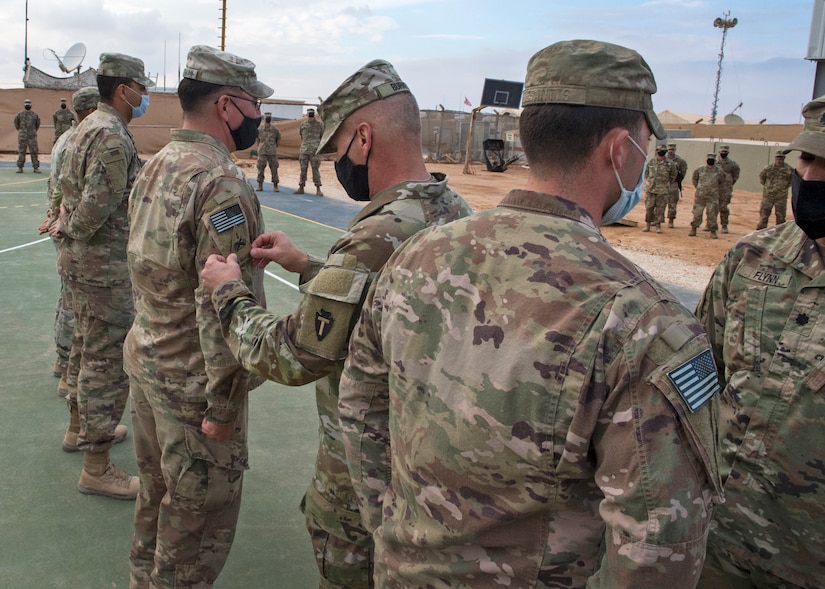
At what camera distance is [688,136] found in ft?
95.8

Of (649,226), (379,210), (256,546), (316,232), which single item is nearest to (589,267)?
(379,210)

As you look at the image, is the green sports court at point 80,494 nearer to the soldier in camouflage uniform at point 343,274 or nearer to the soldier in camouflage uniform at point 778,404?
the soldier in camouflage uniform at point 343,274

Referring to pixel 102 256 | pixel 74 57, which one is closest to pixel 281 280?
pixel 102 256

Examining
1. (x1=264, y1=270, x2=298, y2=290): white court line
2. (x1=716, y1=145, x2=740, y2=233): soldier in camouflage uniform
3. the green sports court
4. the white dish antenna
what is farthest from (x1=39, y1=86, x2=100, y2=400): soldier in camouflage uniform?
the white dish antenna

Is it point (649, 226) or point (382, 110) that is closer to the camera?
point (382, 110)

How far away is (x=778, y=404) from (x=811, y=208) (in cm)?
52

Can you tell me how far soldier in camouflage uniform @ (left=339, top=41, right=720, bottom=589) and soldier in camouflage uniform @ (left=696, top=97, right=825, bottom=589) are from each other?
76cm

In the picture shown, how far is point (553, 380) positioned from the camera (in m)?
1.10

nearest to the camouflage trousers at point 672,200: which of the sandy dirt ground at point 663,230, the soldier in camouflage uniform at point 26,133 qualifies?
the sandy dirt ground at point 663,230

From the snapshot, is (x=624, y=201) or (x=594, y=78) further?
(x=624, y=201)

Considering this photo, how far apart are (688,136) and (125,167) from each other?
29.4 metres

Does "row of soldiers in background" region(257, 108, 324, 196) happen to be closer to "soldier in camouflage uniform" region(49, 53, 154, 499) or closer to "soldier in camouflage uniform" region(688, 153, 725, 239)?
"soldier in camouflage uniform" region(688, 153, 725, 239)

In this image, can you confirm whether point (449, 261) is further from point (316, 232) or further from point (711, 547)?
point (316, 232)

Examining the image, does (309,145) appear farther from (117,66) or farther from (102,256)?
(102,256)
